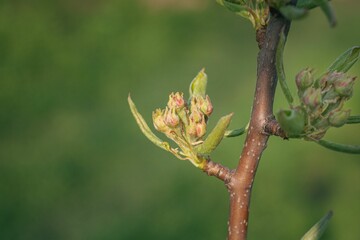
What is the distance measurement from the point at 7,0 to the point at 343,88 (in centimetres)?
321

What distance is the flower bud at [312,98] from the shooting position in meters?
0.69

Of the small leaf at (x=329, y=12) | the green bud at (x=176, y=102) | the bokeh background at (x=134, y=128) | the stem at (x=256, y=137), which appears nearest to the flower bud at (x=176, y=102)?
the green bud at (x=176, y=102)

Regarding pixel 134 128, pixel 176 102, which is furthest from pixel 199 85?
pixel 134 128

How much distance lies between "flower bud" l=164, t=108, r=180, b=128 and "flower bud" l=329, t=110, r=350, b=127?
17 centimetres

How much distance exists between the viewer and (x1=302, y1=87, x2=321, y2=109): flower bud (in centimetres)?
69

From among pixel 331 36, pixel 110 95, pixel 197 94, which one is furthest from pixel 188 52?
pixel 197 94

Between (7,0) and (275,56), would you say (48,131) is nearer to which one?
(7,0)

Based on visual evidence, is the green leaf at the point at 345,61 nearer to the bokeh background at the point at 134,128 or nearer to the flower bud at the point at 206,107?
the flower bud at the point at 206,107

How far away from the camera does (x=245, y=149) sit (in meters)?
0.71

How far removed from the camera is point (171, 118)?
30.3 inches

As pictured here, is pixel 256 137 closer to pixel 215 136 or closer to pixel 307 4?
pixel 215 136

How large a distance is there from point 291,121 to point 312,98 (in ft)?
0.16

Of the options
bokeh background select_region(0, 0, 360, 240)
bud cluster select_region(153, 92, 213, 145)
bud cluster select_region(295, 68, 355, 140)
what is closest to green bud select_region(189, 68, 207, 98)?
bud cluster select_region(153, 92, 213, 145)

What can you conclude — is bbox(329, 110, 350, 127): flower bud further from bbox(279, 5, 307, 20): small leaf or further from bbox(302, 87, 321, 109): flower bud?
bbox(279, 5, 307, 20): small leaf
